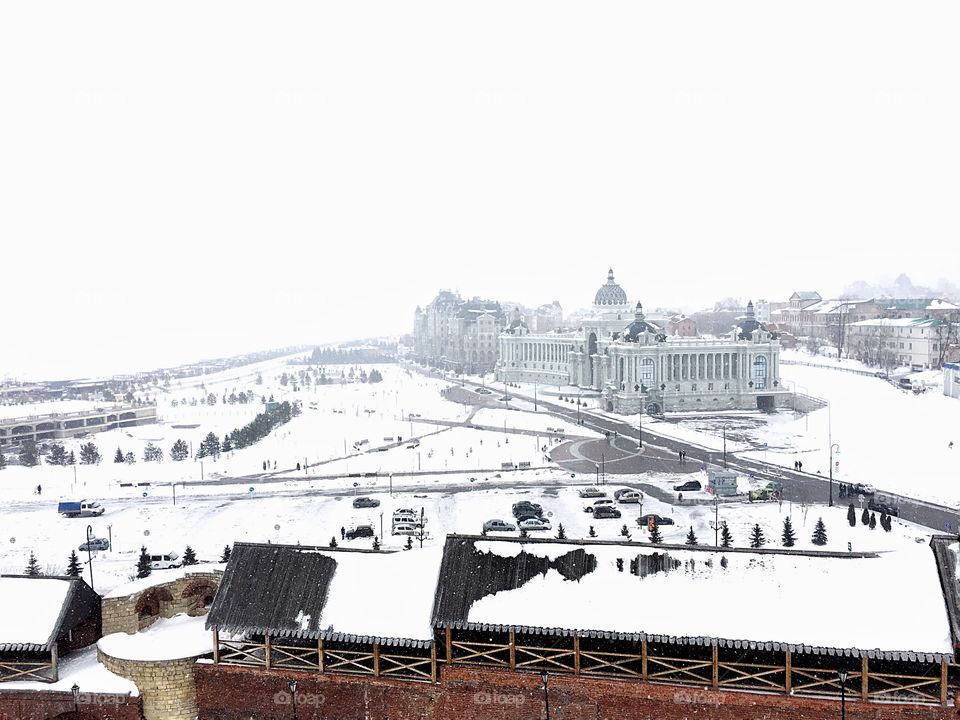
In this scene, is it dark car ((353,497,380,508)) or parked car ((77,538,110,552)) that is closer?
parked car ((77,538,110,552))

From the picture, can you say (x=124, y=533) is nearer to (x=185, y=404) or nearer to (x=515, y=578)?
(x=515, y=578)

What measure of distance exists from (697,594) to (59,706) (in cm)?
1751

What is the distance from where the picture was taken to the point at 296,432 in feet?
277

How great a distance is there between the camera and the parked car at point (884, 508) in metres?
45.4

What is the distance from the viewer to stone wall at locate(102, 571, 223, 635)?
2514 cm

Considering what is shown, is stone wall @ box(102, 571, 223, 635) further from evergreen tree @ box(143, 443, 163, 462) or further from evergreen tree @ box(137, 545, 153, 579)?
evergreen tree @ box(143, 443, 163, 462)

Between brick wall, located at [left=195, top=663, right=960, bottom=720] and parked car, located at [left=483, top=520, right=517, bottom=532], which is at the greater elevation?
brick wall, located at [left=195, top=663, right=960, bottom=720]

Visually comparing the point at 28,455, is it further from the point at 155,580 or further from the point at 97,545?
the point at 155,580

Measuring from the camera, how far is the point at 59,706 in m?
22.4

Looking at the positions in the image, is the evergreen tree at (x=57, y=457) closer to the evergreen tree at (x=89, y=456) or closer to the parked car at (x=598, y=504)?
the evergreen tree at (x=89, y=456)

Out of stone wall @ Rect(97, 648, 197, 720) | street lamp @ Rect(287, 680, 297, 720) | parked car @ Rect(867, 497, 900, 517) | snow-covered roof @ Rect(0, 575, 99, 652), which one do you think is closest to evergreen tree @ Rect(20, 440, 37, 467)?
snow-covered roof @ Rect(0, 575, 99, 652)

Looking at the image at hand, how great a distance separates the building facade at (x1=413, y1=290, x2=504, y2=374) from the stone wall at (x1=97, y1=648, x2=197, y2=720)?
13207cm

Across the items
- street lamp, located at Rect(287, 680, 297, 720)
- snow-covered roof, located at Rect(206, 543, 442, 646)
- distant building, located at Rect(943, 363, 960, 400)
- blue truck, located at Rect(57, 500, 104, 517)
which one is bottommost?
blue truck, located at Rect(57, 500, 104, 517)

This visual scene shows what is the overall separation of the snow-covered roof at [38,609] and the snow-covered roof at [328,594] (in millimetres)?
4640
